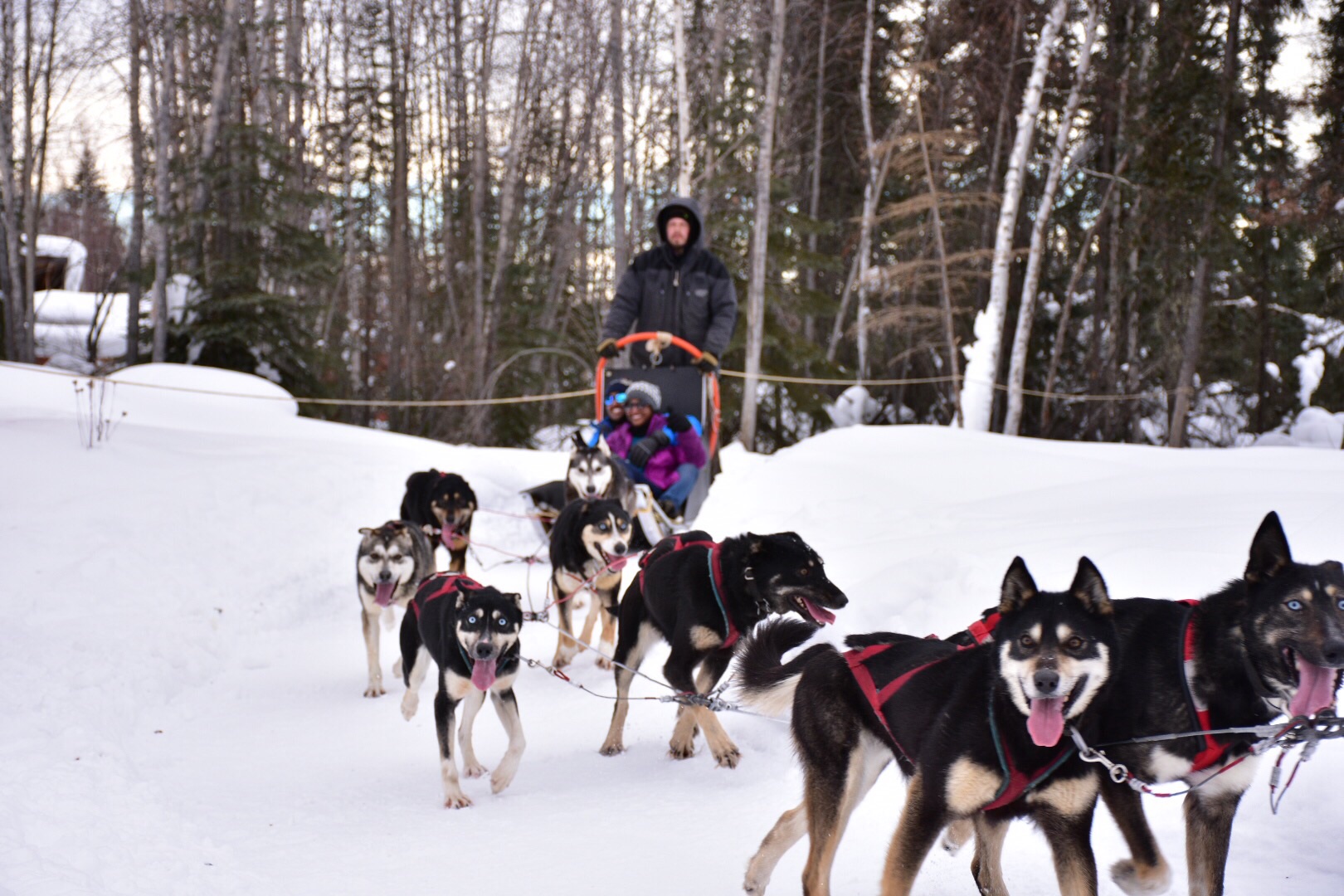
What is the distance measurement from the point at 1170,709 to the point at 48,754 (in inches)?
157

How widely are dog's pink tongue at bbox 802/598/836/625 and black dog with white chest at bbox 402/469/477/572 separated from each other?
142 inches

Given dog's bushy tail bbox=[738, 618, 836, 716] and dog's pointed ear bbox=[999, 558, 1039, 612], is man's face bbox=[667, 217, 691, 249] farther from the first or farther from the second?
dog's pointed ear bbox=[999, 558, 1039, 612]

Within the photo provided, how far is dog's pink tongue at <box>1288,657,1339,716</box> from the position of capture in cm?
222

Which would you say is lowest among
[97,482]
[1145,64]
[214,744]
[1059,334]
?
[214,744]

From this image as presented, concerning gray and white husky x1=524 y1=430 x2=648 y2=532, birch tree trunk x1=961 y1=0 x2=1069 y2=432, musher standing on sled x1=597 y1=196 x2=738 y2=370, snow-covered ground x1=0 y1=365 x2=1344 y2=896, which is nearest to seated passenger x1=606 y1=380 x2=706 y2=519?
gray and white husky x1=524 y1=430 x2=648 y2=532

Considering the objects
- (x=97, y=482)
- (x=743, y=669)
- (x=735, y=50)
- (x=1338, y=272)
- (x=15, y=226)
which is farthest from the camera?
(x=735, y=50)

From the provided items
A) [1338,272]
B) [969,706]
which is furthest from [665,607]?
[1338,272]

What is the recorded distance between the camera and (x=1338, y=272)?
12258 millimetres

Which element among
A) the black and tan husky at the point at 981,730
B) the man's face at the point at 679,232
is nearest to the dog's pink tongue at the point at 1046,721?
the black and tan husky at the point at 981,730

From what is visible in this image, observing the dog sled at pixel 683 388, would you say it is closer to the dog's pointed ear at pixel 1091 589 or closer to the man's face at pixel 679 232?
the man's face at pixel 679 232

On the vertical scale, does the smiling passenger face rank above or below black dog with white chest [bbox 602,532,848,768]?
above

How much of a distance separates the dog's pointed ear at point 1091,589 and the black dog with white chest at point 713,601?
4.41ft

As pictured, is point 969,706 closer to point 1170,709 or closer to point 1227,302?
point 1170,709

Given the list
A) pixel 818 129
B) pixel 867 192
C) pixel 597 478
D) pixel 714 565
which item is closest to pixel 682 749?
pixel 714 565
